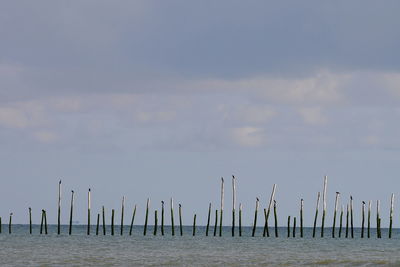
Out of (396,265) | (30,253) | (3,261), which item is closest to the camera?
(396,265)

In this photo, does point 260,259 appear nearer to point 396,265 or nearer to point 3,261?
point 396,265

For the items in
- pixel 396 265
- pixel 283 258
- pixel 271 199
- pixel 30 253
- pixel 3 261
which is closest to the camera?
pixel 396 265

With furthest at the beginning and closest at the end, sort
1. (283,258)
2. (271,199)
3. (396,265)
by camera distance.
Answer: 1. (271,199)
2. (283,258)
3. (396,265)

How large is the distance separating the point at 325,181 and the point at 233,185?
713 cm

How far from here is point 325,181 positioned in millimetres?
66312

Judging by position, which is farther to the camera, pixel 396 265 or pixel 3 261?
pixel 3 261

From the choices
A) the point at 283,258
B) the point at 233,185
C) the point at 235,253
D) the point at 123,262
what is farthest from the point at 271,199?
the point at 123,262

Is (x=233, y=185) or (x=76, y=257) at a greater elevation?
(x=233, y=185)

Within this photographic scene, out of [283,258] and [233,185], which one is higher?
[233,185]

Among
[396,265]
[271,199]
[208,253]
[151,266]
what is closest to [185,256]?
[208,253]

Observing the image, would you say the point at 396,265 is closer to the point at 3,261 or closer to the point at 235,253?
the point at 235,253

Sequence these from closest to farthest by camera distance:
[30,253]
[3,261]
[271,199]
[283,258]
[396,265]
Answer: [396,265] < [3,261] < [283,258] < [30,253] < [271,199]

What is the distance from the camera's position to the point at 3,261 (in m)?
38.6

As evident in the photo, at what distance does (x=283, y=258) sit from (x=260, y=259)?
1.88 meters
